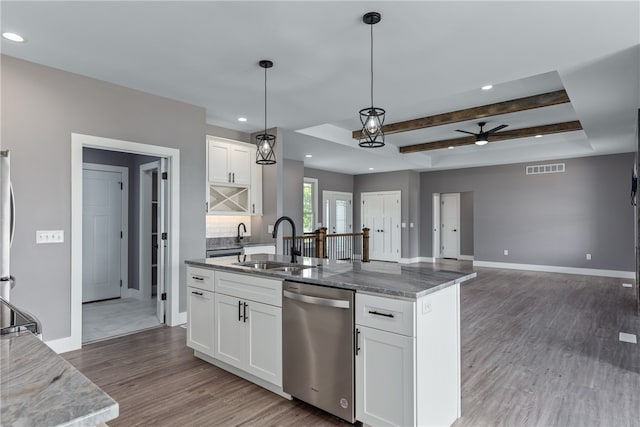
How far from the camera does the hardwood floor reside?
232 centimetres

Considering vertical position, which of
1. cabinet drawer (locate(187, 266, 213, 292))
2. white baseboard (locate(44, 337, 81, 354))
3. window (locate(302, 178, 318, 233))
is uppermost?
window (locate(302, 178, 318, 233))

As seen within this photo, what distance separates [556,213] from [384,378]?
8074 mm

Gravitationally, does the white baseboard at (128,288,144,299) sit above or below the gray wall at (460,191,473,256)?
below

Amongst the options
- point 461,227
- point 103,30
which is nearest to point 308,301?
point 103,30

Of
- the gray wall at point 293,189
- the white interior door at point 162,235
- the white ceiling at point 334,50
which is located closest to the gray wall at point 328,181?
the gray wall at point 293,189

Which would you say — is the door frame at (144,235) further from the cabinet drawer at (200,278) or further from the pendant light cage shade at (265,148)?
the cabinet drawer at (200,278)

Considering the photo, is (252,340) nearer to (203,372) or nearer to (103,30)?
(203,372)

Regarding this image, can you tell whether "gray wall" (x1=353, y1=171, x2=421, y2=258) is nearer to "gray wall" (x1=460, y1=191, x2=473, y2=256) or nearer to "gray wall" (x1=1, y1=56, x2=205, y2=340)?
"gray wall" (x1=460, y1=191, x2=473, y2=256)

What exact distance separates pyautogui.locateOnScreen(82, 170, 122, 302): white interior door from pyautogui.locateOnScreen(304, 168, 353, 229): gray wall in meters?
4.93

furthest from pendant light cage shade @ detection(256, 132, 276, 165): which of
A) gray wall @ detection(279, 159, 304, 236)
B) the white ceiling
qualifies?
gray wall @ detection(279, 159, 304, 236)

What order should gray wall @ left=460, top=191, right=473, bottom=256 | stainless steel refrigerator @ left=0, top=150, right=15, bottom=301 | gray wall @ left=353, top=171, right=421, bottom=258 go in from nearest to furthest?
stainless steel refrigerator @ left=0, top=150, right=15, bottom=301
gray wall @ left=353, top=171, right=421, bottom=258
gray wall @ left=460, top=191, right=473, bottom=256

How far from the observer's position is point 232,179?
532 centimetres

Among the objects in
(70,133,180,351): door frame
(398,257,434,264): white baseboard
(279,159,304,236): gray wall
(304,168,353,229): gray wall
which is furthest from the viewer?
(398,257,434,264): white baseboard

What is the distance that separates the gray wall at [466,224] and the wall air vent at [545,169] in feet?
9.09
